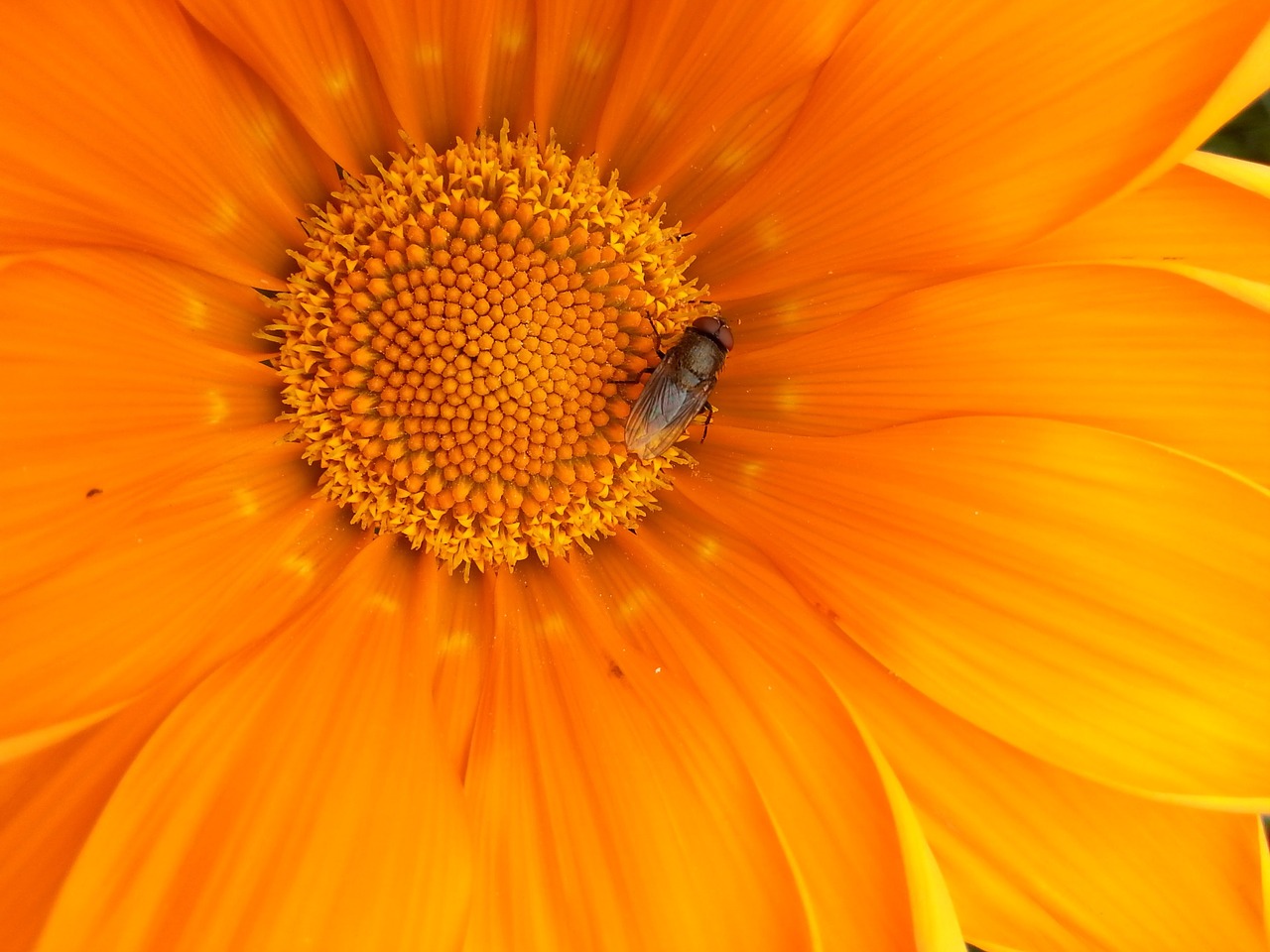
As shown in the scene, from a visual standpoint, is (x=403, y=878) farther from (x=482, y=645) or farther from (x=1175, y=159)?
(x=1175, y=159)

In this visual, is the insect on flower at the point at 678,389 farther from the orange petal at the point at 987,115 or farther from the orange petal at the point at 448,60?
the orange petal at the point at 448,60

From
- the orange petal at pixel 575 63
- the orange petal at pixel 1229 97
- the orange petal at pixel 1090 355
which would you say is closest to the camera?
the orange petal at pixel 1229 97

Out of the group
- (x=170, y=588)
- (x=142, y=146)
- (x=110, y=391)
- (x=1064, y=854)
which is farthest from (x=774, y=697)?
(x=142, y=146)

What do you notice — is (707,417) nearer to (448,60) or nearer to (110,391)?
(448,60)

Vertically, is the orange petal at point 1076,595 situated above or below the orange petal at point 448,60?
below

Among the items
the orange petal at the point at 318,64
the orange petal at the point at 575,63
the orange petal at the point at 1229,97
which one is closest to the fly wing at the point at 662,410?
the orange petal at the point at 575,63

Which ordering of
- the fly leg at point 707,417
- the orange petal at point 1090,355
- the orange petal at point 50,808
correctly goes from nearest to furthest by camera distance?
the orange petal at point 50,808 < the orange petal at point 1090,355 < the fly leg at point 707,417

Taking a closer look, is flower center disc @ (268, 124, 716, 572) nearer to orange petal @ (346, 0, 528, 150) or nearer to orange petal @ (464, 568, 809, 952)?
orange petal @ (346, 0, 528, 150)
